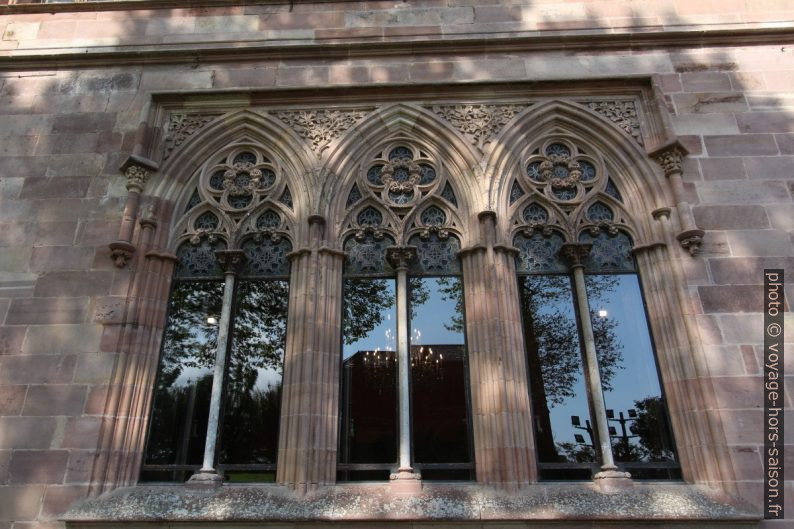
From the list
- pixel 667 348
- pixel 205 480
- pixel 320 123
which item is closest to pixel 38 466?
pixel 205 480

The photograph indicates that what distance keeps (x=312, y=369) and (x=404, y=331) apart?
3.57ft

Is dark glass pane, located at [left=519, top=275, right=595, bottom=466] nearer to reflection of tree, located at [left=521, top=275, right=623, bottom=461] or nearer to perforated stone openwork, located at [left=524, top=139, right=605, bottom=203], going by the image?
reflection of tree, located at [left=521, top=275, right=623, bottom=461]

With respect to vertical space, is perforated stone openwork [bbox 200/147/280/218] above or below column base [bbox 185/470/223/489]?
above

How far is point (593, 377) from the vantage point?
5.71 meters

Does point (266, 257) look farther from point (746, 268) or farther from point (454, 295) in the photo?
point (746, 268)

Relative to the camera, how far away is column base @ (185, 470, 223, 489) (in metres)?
5.31

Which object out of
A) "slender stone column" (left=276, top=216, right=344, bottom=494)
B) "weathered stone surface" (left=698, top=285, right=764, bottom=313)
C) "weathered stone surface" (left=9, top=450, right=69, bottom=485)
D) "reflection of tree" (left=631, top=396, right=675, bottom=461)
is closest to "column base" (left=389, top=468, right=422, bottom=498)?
"slender stone column" (left=276, top=216, right=344, bottom=494)

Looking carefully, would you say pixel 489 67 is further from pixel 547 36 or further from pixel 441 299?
pixel 441 299

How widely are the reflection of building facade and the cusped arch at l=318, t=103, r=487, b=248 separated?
0.05 meters

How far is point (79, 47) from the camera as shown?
758cm

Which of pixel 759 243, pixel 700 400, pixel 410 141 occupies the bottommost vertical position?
pixel 700 400

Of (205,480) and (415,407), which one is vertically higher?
(415,407)

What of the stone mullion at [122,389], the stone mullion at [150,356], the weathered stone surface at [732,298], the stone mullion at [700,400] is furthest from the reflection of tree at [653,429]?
the stone mullion at [122,389]

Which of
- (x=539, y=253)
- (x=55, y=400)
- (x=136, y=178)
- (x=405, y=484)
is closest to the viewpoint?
(x=405, y=484)
